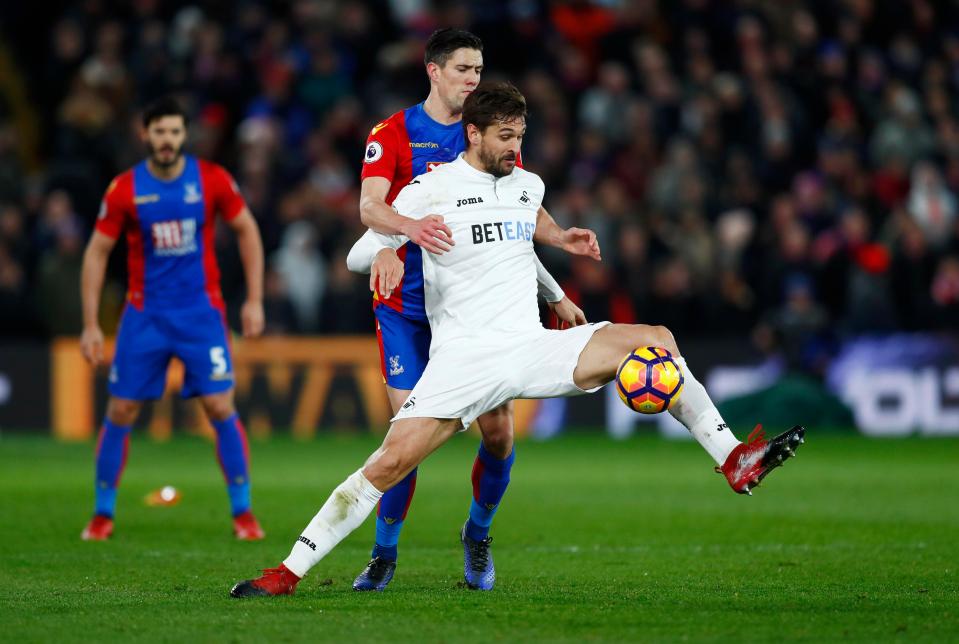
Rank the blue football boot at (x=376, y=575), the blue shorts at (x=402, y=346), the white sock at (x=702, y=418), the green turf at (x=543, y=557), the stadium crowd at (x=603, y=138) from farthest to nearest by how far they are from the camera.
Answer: the stadium crowd at (x=603, y=138)
the blue shorts at (x=402, y=346)
the blue football boot at (x=376, y=575)
the white sock at (x=702, y=418)
the green turf at (x=543, y=557)

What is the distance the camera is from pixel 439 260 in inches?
288

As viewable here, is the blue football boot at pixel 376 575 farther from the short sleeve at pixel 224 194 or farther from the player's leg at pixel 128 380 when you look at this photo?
the short sleeve at pixel 224 194

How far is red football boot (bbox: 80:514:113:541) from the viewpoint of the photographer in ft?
32.6

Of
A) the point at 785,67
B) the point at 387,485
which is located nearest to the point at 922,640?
the point at 387,485

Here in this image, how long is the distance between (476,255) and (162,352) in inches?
142

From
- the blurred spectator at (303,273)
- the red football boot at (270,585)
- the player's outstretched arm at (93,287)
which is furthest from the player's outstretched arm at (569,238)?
the blurred spectator at (303,273)

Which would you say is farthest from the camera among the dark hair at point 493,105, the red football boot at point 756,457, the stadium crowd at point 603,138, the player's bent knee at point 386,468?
the stadium crowd at point 603,138

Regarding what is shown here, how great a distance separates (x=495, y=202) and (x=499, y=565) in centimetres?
222

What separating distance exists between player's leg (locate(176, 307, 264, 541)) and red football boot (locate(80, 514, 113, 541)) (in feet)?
2.51

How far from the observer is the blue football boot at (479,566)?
7707mm

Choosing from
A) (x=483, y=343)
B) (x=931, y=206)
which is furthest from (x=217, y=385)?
(x=931, y=206)

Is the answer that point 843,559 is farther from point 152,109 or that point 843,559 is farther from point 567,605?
point 152,109

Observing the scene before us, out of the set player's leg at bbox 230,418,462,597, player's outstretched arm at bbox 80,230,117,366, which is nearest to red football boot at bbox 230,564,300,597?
player's leg at bbox 230,418,462,597

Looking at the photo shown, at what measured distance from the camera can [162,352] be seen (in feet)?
33.6
